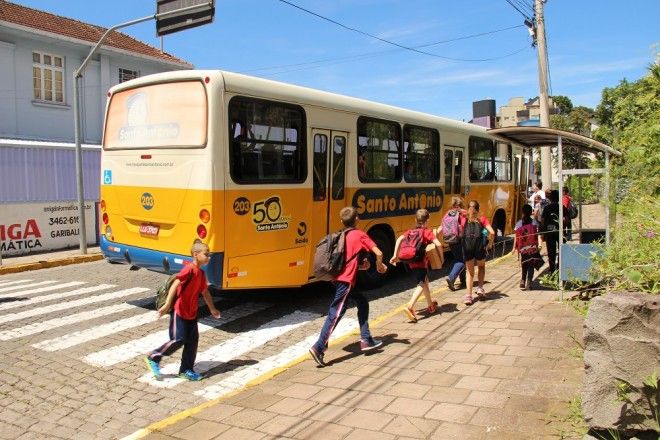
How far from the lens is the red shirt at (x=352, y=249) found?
5848 mm

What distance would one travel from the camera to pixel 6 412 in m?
4.75

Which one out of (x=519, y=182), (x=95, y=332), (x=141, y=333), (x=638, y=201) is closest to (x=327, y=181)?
(x=141, y=333)

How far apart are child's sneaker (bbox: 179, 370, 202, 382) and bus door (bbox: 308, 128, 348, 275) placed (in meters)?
2.80

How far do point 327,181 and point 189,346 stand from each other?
11.7ft

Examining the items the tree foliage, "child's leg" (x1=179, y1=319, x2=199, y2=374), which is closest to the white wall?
"child's leg" (x1=179, y1=319, x2=199, y2=374)

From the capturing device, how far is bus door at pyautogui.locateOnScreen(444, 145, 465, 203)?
11477 mm

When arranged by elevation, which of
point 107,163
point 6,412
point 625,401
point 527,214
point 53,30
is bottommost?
point 6,412

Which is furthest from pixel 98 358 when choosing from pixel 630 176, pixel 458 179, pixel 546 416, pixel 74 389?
pixel 458 179

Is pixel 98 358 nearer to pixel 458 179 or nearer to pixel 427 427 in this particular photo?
pixel 427 427

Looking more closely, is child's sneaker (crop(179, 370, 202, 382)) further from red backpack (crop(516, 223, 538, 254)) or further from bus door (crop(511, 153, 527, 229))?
bus door (crop(511, 153, 527, 229))

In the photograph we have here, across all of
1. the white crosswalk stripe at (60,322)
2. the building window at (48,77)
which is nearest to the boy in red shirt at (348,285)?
the white crosswalk stripe at (60,322)

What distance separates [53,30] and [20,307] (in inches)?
634

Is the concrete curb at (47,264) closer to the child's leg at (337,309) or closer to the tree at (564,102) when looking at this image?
the child's leg at (337,309)

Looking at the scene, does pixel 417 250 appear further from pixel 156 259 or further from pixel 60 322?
pixel 60 322
